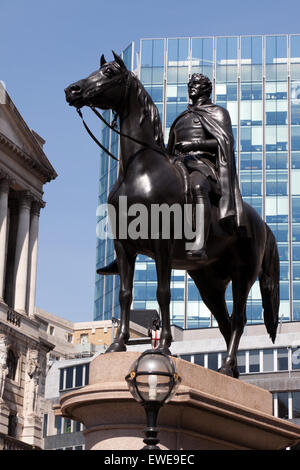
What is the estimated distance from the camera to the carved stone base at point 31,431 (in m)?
69.8

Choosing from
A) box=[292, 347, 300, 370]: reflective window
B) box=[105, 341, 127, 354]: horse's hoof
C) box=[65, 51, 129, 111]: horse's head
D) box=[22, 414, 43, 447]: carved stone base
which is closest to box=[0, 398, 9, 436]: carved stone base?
box=[22, 414, 43, 447]: carved stone base

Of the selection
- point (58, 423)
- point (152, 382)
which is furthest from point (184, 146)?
point (58, 423)

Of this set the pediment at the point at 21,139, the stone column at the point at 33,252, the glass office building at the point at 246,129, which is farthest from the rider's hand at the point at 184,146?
the glass office building at the point at 246,129

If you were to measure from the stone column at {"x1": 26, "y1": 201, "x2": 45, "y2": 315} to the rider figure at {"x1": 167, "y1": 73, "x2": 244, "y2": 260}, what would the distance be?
60.1m

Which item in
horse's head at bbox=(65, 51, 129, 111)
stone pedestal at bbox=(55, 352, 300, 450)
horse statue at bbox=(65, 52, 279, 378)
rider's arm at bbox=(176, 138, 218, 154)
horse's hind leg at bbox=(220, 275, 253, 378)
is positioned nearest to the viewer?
stone pedestal at bbox=(55, 352, 300, 450)

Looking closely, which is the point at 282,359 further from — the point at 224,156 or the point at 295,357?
the point at 224,156

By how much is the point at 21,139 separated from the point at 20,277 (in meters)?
10.0

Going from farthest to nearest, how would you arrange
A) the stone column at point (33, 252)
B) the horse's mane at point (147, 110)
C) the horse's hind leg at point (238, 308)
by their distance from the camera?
1. the stone column at point (33, 252)
2. the horse's hind leg at point (238, 308)
3. the horse's mane at point (147, 110)

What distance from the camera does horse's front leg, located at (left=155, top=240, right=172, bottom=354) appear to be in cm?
1343

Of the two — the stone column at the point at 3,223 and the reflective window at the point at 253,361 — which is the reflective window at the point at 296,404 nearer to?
the reflective window at the point at 253,361

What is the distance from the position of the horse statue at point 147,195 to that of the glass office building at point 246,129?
94.7 m

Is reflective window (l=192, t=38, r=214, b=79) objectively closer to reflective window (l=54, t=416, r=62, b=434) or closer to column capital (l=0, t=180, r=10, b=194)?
reflective window (l=54, t=416, r=62, b=434)
